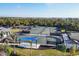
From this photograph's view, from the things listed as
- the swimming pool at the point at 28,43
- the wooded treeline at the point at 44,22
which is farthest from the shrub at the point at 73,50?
the swimming pool at the point at 28,43

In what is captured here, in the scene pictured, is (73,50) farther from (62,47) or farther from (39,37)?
(39,37)

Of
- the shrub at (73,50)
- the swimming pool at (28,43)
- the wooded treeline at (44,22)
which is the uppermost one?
the wooded treeline at (44,22)

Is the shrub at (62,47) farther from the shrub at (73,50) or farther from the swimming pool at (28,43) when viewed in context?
the swimming pool at (28,43)

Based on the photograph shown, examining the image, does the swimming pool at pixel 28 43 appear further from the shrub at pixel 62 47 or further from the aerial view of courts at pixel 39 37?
the shrub at pixel 62 47

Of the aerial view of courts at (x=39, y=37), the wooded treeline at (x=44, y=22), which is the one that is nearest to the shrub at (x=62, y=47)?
the aerial view of courts at (x=39, y=37)

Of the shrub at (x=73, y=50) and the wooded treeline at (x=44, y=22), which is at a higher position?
the wooded treeline at (x=44, y=22)

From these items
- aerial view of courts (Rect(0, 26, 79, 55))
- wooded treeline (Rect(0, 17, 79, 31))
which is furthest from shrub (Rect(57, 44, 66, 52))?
wooded treeline (Rect(0, 17, 79, 31))

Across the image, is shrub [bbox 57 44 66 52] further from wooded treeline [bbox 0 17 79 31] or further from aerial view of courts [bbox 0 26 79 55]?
wooded treeline [bbox 0 17 79 31]

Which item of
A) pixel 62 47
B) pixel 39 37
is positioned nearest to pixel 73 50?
pixel 62 47
